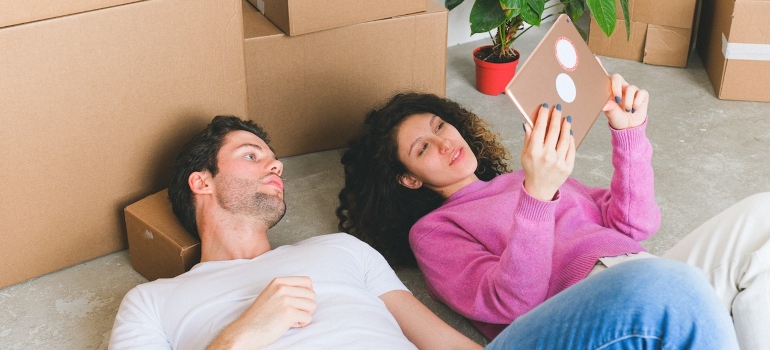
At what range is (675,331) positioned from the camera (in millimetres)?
1004

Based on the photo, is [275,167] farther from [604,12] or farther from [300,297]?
[604,12]

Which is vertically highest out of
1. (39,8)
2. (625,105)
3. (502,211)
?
(39,8)

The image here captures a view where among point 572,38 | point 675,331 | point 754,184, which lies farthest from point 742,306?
point 754,184

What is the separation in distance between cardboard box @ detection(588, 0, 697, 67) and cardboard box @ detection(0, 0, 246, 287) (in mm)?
1626

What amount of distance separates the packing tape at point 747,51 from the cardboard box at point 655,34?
28 centimetres

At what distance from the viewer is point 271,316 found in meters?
1.27

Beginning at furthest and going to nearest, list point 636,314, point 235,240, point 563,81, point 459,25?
1. point 459,25
2. point 235,240
3. point 563,81
4. point 636,314

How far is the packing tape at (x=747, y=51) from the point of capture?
2.57m

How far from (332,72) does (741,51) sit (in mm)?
1352

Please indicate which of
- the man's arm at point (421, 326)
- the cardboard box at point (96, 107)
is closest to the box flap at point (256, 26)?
the cardboard box at point (96, 107)

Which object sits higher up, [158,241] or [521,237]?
[521,237]

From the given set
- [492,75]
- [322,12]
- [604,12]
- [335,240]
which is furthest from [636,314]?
[492,75]

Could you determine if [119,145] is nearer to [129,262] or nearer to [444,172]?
[129,262]

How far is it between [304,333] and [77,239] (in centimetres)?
82
